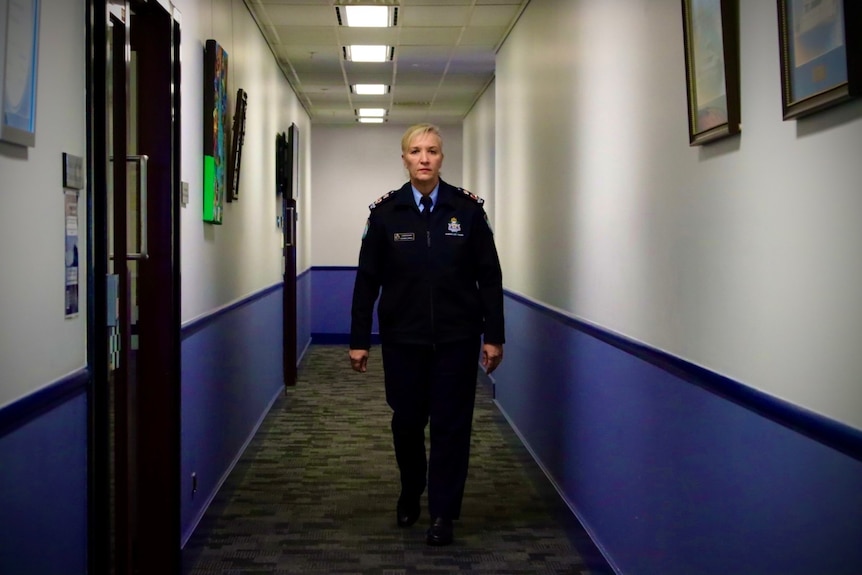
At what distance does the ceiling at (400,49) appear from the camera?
15.6 feet

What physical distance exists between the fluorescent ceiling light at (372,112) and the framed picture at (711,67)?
687cm

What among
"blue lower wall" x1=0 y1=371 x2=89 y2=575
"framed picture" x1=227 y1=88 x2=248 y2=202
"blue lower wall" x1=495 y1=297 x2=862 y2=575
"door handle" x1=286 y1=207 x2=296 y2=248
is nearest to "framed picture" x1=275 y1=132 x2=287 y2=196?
"door handle" x1=286 y1=207 x2=296 y2=248

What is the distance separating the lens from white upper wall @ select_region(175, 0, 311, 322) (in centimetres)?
312

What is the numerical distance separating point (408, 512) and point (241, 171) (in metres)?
1.83

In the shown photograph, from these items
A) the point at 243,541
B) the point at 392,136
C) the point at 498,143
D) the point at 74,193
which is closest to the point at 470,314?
the point at 243,541

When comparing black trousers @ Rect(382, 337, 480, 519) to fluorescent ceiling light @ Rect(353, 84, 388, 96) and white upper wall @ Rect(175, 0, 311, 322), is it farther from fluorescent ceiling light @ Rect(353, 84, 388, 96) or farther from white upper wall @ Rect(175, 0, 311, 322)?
fluorescent ceiling light @ Rect(353, 84, 388, 96)

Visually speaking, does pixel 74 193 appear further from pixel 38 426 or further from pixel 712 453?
pixel 712 453

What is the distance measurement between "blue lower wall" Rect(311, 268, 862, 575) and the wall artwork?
143 cm

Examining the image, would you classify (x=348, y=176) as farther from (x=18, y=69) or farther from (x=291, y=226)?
(x=18, y=69)

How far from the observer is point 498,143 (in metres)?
5.83

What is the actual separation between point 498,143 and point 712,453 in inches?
165

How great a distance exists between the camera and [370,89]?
7.45 m

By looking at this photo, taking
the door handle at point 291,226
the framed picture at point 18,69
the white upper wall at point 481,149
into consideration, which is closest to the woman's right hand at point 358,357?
the framed picture at point 18,69

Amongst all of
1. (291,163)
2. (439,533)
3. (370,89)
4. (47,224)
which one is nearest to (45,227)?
(47,224)
